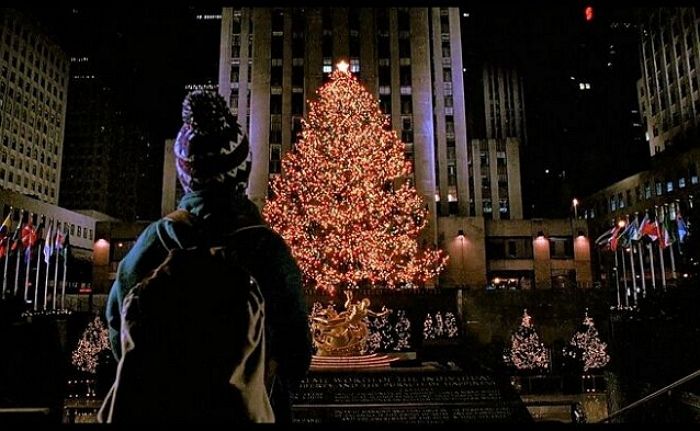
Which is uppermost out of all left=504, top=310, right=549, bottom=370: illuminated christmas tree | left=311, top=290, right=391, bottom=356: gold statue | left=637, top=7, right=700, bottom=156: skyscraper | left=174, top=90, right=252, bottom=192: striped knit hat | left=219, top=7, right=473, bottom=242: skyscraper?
left=637, top=7, right=700, bottom=156: skyscraper

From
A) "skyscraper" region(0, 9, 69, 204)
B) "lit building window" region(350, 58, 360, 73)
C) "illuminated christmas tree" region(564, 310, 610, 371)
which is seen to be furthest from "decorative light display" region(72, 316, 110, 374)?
"skyscraper" region(0, 9, 69, 204)

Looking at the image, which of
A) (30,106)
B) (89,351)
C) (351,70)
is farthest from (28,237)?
(30,106)

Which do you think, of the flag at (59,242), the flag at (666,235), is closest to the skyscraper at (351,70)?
the flag at (59,242)

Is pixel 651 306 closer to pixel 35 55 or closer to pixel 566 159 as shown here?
pixel 566 159

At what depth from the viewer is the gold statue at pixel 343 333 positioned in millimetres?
13852

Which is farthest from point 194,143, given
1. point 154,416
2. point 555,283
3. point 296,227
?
point 555,283

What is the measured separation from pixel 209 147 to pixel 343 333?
12.0 m

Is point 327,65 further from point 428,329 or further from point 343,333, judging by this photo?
point 343,333

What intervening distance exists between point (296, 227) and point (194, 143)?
2341cm

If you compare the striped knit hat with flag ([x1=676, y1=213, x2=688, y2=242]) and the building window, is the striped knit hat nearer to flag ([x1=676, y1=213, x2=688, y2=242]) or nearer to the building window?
flag ([x1=676, y1=213, x2=688, y2=242])

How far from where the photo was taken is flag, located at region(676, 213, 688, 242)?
2327 cm

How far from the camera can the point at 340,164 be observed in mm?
24078

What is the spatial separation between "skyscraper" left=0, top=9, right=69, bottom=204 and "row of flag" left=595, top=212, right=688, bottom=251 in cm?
8588

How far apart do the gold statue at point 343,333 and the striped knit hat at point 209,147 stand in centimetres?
1166
